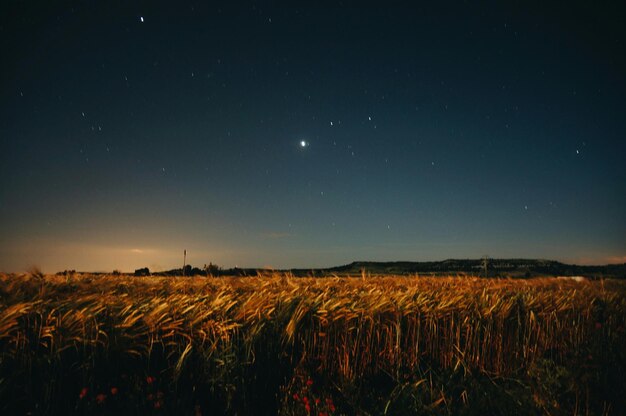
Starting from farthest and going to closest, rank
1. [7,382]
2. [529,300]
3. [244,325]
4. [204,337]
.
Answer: [529,300] → [244,325] → [204,337] → [7,382]

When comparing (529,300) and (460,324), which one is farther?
(529,300)

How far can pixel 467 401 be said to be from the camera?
4238 mm

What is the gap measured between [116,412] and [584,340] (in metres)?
7.51

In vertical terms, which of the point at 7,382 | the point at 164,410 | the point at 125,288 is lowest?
the point at 164,410

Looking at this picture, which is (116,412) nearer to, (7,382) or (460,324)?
(7,382)

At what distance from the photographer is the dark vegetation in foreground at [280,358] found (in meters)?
3.21

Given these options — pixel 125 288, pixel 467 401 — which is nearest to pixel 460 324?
pixel 467 401

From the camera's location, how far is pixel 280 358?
13.5ft

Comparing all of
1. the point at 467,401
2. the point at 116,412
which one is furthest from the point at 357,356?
the point at 116,412

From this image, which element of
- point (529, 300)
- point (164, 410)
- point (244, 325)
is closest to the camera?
point (164, 410)

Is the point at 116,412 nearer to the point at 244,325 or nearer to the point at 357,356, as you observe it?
the point at 244,325

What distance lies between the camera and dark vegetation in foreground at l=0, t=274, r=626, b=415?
10.5 ft

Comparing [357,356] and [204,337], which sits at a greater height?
[204,337]

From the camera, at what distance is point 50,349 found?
10.9 feet
